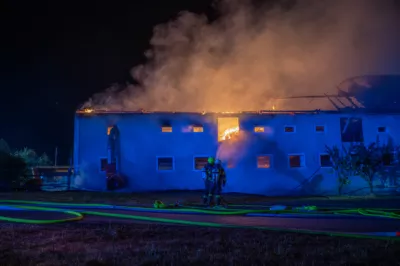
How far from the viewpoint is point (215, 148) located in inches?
821

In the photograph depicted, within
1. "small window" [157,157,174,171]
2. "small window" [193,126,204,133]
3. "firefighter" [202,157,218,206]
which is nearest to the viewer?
"firefighter" [202,157,218,206]

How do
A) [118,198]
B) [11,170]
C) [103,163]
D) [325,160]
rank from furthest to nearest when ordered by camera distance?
[325,160], [11,170], [103,163], [118,198]

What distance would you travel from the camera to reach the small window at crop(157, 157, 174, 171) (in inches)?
803

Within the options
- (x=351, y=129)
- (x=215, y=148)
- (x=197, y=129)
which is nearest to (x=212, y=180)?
(x=215, y=148)

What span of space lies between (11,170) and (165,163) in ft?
27.8

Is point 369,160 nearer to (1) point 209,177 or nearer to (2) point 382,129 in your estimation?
(2) point 382,129

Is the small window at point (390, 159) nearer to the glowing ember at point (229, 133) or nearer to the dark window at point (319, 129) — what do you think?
the dark window at point (319, 129)

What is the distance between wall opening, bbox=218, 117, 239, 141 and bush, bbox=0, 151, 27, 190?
11.3 m

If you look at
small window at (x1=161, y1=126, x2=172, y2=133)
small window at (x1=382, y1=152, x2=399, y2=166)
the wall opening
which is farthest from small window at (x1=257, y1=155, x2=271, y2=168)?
small window at (x1=382, y1=152, x2=399, y2=166)

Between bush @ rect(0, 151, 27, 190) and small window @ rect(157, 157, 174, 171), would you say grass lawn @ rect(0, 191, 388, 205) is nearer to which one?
small window @ rect(157, 157, 174, 171)

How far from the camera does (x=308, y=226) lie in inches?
300

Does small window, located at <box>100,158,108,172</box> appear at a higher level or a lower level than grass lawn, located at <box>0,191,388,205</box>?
higher

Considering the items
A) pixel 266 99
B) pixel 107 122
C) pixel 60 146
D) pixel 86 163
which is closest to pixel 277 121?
pixel 266 99

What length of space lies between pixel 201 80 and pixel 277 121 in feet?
35.2
